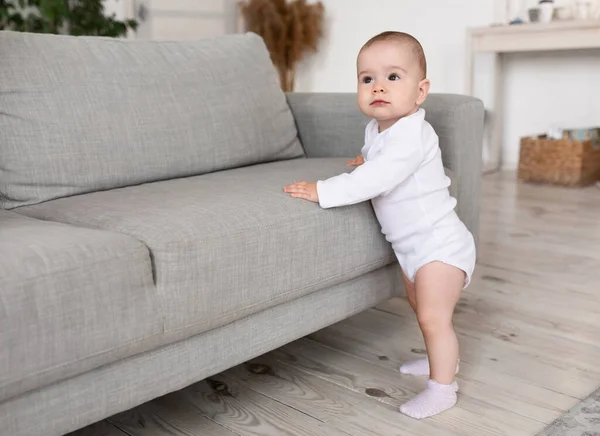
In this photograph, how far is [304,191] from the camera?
4.59 feet

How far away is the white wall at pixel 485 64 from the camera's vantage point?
4.07 m

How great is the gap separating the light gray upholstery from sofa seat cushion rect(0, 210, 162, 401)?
0.04m

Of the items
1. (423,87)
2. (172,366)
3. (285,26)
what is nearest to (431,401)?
(172,366)

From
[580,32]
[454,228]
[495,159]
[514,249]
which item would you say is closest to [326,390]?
[454,228]

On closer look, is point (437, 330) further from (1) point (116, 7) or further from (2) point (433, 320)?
(1) point (116, 7)

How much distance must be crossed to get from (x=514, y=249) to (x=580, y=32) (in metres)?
1.54

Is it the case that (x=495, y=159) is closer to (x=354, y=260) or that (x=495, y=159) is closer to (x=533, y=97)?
(x=533, y=97)

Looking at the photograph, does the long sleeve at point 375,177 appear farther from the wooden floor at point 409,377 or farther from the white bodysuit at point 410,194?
the wooden floor at point 409,377

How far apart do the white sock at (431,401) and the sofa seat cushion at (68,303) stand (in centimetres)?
55

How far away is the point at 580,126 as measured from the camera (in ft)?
13.5

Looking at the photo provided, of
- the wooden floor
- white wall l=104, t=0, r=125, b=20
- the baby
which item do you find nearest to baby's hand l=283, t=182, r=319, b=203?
the baby

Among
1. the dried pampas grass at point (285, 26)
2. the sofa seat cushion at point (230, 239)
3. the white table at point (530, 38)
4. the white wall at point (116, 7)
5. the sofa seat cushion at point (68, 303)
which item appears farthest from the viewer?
the dried pampas grass at point (285, 26)

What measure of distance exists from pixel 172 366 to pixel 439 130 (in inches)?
→ 39.1

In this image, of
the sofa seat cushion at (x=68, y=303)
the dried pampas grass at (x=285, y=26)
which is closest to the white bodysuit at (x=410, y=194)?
the sofa seat cushion at (x=68, y=303)
